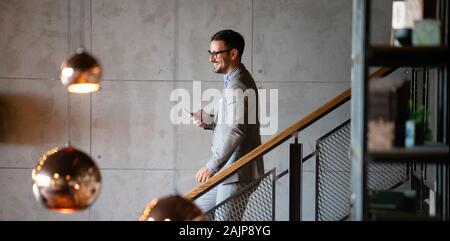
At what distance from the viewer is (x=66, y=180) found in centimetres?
271

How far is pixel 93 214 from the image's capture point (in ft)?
20.1

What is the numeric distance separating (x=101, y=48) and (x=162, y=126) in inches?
36.7

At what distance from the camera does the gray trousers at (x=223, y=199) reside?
392cm

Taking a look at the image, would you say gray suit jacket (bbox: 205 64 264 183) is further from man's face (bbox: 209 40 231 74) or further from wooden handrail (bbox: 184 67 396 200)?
wooden handrail (bbox: 184 67 396 200)

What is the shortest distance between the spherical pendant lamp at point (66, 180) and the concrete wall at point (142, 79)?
3195 mm

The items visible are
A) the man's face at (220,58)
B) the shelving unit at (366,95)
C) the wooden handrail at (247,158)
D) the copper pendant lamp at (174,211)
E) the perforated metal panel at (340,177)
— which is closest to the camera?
the shelving unit at (366,95)

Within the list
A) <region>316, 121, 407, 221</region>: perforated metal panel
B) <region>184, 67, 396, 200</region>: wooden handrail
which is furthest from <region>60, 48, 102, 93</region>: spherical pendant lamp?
<region>316, 121, 407, 221</region>: perforated metal panel

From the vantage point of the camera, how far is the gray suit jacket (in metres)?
4.14

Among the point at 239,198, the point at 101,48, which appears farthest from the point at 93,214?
the point at 239,198

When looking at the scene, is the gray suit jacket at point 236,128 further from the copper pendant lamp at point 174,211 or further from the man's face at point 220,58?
the copper pendant lamp at point 174,211

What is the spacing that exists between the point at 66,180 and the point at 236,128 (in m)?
1.65

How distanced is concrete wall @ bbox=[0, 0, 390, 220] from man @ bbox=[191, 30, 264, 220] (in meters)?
1.43

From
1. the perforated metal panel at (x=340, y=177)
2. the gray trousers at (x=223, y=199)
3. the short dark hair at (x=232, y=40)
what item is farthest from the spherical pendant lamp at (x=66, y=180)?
the perforated metal panel at (x=340, y=177)
